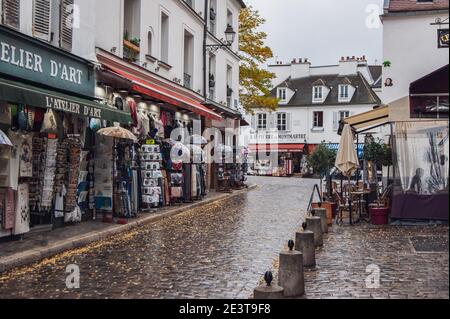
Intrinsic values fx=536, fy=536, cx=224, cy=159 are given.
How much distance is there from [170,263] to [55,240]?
273 cm

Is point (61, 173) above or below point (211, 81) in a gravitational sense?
below

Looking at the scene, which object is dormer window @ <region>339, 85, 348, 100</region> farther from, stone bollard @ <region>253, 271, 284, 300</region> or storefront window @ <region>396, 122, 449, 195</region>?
stone bollard @ <region>253, 271, 284, 300</region>

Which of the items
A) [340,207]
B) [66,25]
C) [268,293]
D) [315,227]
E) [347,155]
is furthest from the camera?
[340,207]

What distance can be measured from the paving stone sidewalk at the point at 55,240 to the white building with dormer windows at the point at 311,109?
34.2 m

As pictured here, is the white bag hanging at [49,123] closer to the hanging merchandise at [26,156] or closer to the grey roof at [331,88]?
the hanging merchandise at [26,156]

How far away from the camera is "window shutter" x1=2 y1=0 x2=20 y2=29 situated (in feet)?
32.4

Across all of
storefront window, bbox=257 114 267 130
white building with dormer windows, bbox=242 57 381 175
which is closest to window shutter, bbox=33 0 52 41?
white building with dormer windows, bbox=242 57 381 175

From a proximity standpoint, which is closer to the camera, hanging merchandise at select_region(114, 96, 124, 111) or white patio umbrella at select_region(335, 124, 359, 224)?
white patio umbrella at select_region(335, 124, 359, 224)

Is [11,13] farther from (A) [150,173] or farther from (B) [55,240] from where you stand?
(A) [150,173]

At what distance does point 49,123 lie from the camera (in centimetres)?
1049

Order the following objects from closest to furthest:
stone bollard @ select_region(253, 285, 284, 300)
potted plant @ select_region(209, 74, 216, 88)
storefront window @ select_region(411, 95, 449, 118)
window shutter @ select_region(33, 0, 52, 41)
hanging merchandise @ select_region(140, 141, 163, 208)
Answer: storefront window @ select_region(411, 95, 449, 118), stone bollard @ select_region(253, 285, 284, 300), window shutter @ select_region(33, 0, 52, 41), hanging merchandise @ select_region(140, 141, 163, 208), potted plant @ select_region(209, 74, 216, 88)

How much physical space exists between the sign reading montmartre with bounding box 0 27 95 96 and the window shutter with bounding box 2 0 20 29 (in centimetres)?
46

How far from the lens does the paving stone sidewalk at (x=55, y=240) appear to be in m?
8.34

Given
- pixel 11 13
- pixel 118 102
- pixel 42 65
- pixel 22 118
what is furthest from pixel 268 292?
pixel 118 102
